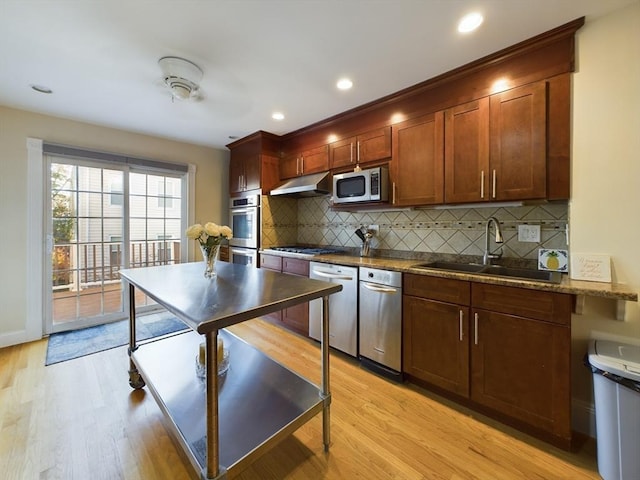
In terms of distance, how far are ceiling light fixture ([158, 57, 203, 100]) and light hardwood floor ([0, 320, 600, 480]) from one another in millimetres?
2330

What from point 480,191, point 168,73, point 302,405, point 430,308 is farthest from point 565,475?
point 168,73

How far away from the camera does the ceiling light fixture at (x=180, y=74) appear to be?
1.94 m

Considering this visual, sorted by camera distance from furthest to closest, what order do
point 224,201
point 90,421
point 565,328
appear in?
point 224,201 < point 90,421 < point 565,328

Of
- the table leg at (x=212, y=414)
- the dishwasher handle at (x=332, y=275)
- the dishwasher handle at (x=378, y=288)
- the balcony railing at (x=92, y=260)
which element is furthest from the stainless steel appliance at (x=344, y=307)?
the balcony railing at (x=92, y=260)

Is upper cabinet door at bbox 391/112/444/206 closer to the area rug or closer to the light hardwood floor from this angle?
the light hardwood floor

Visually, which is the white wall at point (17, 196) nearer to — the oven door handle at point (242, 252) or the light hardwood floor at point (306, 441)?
the light hardwood floor at point (306, 441)

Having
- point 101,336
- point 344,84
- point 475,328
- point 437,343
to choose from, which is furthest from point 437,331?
point 101,336

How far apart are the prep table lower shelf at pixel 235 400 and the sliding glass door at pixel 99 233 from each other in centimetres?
191

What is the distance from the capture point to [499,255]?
Result: 86.5 inches

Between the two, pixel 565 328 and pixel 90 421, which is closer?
pixel 565 328

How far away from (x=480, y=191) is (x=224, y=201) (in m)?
3.55

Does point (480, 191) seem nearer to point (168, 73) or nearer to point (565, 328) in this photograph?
point (565, 328)

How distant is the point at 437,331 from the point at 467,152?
136cm

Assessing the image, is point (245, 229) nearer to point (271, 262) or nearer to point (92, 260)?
point (271, 262)
